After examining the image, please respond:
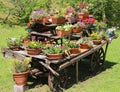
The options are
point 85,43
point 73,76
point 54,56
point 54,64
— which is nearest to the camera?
point 54,56

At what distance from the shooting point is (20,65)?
33.6 ft

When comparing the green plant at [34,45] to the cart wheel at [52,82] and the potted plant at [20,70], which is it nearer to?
the potted plant at [20,70]

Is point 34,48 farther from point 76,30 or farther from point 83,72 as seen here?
point 83,72

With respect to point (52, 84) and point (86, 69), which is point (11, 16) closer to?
point (86, 69)

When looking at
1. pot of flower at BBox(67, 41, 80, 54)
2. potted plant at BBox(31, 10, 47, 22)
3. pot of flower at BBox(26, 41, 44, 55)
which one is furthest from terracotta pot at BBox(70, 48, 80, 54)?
potted plant at BBox(31, 10, 47, 22)

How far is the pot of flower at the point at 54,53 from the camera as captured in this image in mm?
10172

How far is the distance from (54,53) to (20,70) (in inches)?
47.9

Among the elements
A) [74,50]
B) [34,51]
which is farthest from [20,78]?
[74,50]

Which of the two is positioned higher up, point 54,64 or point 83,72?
point 54,64

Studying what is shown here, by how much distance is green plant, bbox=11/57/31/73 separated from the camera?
33.3 ft

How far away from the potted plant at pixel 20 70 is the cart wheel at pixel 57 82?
32.0 inches

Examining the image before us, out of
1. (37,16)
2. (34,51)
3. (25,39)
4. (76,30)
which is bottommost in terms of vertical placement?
(34,51)

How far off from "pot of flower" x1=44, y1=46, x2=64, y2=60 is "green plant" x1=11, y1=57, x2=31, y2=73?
643 millimetres

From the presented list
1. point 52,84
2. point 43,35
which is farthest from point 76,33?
point 52,84
